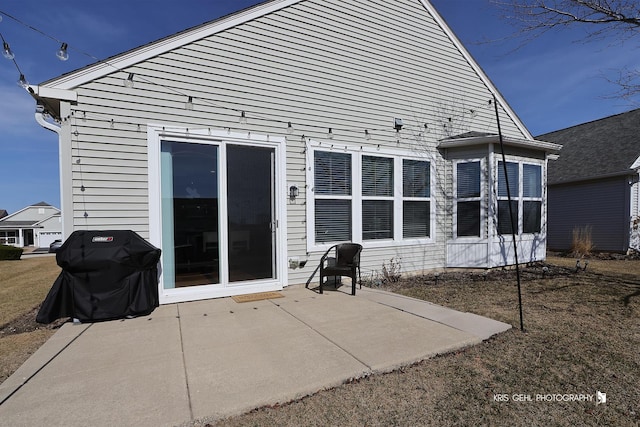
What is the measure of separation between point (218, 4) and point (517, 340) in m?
8.48

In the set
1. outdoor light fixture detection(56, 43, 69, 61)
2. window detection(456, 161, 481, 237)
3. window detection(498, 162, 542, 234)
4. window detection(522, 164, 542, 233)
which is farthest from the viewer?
window detection(522, 164, 542, 233)

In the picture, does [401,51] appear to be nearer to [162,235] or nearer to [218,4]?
[218,4]

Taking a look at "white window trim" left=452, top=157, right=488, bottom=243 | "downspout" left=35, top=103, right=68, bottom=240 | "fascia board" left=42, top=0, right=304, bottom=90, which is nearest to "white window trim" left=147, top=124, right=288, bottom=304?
"fascia board" left=42, top=0, right=304, bottom=90

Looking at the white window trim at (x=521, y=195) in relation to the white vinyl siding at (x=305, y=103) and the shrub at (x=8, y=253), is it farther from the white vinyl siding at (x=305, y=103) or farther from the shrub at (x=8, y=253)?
the shrub at (x=8, y=253)

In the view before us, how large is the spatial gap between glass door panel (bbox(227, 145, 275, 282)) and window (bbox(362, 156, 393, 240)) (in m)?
1.99

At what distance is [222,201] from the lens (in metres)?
5.16

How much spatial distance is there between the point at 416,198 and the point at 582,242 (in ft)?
27.0

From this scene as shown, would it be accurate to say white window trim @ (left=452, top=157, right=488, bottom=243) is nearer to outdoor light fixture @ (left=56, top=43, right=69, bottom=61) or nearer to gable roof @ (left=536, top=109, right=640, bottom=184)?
outdoor light fixture @ (left=56, top=43, right=69, bottom=61)

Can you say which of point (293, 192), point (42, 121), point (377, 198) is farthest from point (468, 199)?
point (42, 121)

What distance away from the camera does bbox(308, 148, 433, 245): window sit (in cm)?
611

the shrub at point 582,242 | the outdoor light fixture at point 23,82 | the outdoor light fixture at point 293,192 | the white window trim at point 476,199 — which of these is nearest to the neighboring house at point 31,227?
the outdoor light fixture at point 23,82

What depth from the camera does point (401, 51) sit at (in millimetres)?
7082

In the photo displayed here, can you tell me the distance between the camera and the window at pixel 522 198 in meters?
7.45

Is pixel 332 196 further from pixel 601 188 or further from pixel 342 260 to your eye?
pixel 601 188
